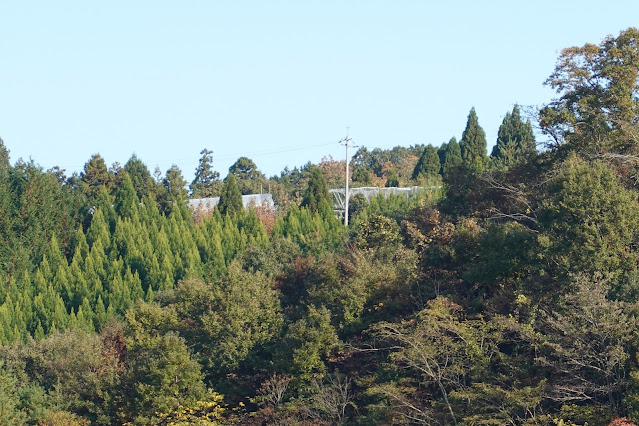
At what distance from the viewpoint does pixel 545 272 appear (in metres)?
23.4

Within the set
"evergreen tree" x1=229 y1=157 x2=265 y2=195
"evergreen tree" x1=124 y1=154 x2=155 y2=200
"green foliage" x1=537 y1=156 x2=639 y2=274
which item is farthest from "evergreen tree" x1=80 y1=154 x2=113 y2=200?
"green foliage" x1=537 y1=156 x2=639 y2=274

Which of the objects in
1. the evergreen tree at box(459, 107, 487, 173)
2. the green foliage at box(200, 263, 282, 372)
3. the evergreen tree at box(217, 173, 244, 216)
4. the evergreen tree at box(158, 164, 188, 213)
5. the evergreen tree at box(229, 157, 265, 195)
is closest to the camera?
the green foliage at box(200, 263, 282, 372)

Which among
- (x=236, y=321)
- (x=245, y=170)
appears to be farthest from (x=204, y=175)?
(x=236, y=321)

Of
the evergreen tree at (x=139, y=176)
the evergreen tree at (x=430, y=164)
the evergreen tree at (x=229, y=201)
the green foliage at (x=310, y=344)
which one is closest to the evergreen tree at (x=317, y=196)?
the evergreen tree at (x=229, y=201)

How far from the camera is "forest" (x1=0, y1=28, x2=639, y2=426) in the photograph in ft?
70.5

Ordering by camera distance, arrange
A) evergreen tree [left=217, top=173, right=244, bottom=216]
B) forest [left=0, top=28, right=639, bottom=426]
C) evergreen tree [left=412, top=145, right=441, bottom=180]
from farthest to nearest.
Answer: evergreen tree [left=412, top=145, right=441, bottom=180]
evergreen tree [left=217, top=173, right=244, bottom=216]
forest [left=0, top=28, right=639, bottom=426]

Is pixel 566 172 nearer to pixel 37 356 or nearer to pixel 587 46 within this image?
pixel 587 46

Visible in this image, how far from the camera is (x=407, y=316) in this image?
2595cm

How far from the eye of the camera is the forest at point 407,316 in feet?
70.5

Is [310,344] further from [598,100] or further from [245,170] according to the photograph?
[245,170]

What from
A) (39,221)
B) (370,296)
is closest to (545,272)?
(370,296)

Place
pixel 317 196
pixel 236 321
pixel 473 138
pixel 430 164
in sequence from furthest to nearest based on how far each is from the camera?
pixel 430 164 < pixel 473 138 < pixel 317 196 < pixel 236 321

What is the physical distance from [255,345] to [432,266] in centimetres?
522

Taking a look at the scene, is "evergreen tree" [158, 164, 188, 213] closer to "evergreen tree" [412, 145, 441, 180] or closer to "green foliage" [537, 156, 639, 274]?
"evergreen tree" [412, 145, 441, 180]
